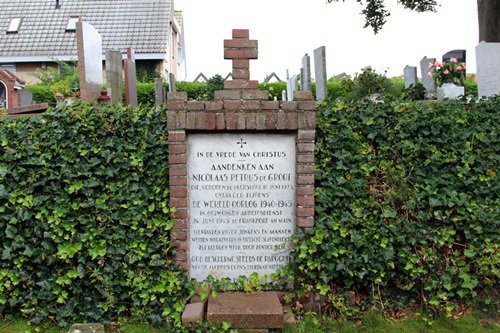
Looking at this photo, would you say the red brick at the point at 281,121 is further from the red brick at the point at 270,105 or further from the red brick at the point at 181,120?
the red brick at the point at 181,120

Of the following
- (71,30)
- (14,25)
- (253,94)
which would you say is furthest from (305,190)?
(14,25)

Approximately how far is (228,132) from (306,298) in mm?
1718

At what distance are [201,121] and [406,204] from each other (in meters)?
2.08

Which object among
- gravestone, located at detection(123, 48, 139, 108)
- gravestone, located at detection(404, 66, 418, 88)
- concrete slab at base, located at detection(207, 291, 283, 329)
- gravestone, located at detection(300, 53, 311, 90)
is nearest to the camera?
concrete slab at base, located at detection(207, 291, 283, 329)

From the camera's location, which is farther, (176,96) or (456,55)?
(456,55)

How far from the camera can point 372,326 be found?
364 cm

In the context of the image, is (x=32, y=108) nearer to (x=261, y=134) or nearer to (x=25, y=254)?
(x=25, y=254)

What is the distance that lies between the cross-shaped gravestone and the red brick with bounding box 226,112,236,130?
36cm

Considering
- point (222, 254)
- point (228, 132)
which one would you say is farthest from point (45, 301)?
point (228, 132)

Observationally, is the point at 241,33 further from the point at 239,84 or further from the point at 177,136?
the point at 177,136

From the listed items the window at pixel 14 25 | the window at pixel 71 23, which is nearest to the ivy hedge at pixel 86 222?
the window at pixel 71 23

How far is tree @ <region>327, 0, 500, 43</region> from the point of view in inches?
446

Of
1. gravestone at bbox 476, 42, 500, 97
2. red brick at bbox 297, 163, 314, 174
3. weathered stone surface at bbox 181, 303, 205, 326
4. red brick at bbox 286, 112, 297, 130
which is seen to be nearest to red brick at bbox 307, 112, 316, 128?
red brick at bbox 286, 112, 297, 130

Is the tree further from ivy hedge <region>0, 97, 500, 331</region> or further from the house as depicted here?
the house
